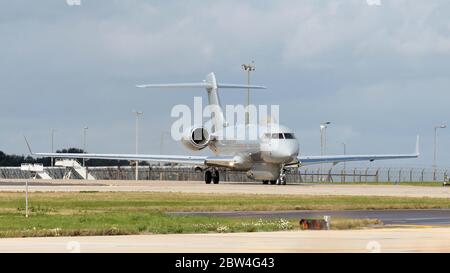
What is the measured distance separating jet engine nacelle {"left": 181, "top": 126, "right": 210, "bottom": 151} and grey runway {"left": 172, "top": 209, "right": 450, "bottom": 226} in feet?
161

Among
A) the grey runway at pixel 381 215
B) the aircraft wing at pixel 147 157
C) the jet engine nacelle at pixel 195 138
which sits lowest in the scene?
the grey runway at pixel 381 215

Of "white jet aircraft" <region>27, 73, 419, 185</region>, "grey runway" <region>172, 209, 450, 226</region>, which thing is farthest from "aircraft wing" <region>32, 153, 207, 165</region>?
"grey runway" <region>172, 209, 450, 226</region>

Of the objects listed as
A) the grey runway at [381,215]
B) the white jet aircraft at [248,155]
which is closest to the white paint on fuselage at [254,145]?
the white jet aircraft at [248,155]

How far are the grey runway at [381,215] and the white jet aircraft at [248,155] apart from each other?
40.8 metres

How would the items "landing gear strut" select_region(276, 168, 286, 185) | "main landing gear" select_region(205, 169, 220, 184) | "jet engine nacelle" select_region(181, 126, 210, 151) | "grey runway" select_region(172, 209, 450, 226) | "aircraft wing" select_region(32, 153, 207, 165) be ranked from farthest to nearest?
"main landing gear" select_region(205, 169, 220, 184) → "aircraft wing" select_region(32, 153, 207, 165) → "jet engine nacelle" select_region(181, 126, 210, 151) → "landing gear strut" select_region(276, 168, 286, 185) → "grey runway" select_region(172, 209, 450, 226)

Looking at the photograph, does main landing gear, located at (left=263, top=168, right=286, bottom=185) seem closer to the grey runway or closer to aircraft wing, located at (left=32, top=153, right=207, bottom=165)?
aircraft wing, located at (left=32, top=153, right=207, bottom=165)

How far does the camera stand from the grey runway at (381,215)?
3894cm

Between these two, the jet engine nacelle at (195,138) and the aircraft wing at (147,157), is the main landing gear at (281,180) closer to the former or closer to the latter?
the aircraft wing at (147,157)

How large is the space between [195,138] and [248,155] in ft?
19.1


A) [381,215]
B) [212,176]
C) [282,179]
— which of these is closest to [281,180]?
[282,179]

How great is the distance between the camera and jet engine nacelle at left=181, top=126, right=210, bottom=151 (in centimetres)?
9675

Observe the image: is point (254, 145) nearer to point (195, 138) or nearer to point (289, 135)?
point (289, 135)

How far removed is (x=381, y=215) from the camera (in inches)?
1727
